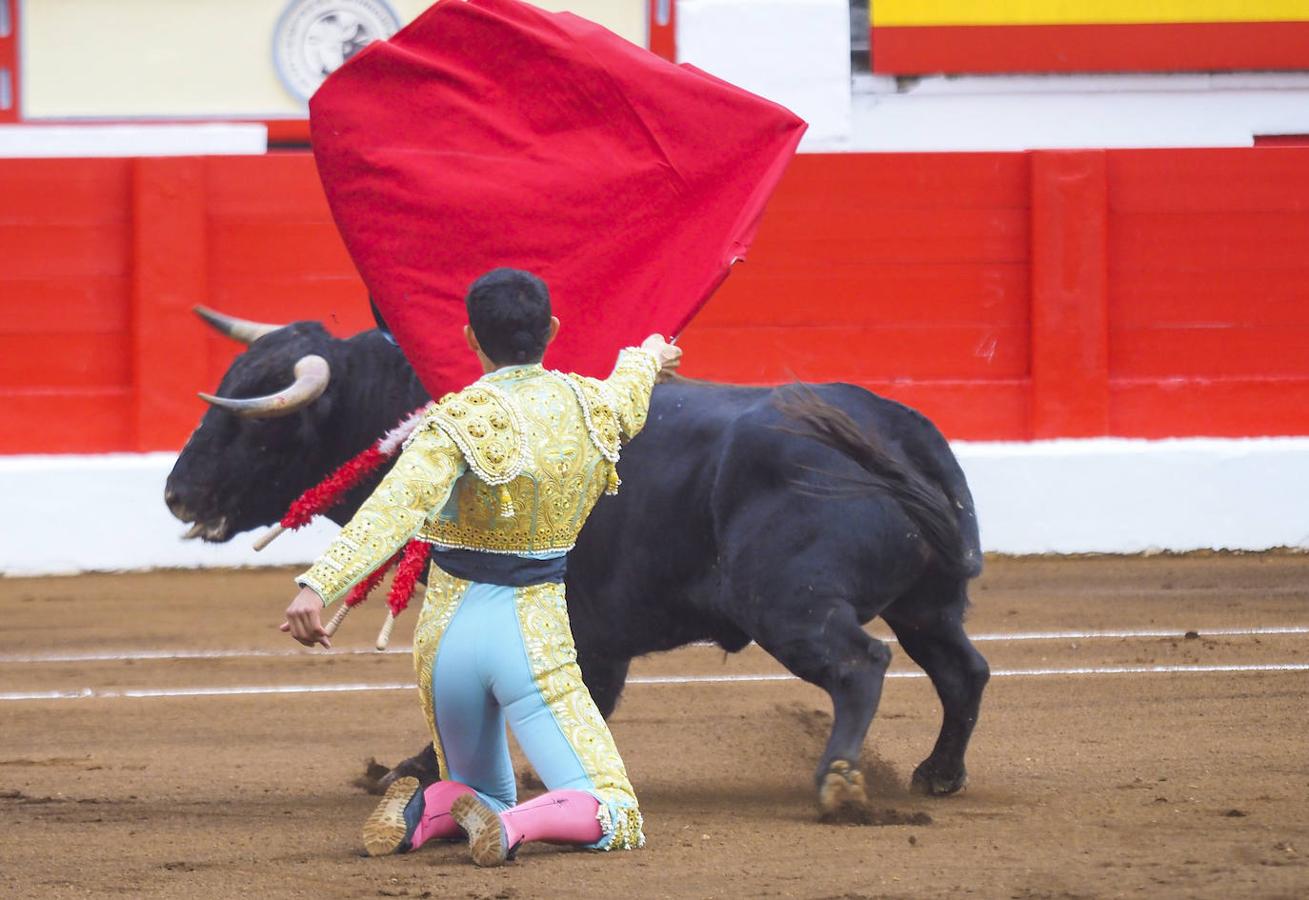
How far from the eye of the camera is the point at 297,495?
168 inches

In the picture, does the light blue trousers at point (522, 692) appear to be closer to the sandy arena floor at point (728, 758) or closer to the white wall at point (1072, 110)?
the sandy arena floor at point (728, 758)

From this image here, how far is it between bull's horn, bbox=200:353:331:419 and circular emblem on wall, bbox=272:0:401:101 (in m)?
6.10

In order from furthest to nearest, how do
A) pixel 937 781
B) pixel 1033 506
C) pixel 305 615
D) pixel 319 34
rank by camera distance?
pixel 319 34 < pixel 1033 506 < pixel 937 781 < pixel 305 615

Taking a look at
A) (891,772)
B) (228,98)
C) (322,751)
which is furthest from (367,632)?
(228,98)

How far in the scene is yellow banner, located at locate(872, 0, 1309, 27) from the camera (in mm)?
10117

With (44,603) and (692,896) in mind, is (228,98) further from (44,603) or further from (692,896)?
(692,896)

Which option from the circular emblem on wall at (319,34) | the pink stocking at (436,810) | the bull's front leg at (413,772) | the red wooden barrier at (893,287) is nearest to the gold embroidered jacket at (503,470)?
the pink stocking at (436,810)

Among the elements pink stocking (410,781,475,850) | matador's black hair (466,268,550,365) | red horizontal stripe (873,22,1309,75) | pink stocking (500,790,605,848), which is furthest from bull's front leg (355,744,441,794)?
red horizontal stripe (873,22,1309,75)

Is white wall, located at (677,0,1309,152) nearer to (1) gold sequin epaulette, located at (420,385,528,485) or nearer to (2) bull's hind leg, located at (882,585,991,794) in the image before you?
(2) bull's hind leg, located at (882,585,991,794)

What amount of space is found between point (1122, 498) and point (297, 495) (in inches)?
180

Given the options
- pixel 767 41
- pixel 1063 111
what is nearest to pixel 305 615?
pixel 767 41

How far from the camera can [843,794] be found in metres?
3.36

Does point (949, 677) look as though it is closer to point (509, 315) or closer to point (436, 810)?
point (436, 810)

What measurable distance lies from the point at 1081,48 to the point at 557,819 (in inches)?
312
